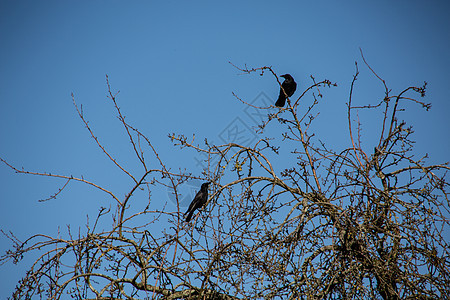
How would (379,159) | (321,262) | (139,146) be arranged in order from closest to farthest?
(321,262), (139,146), (379,159)

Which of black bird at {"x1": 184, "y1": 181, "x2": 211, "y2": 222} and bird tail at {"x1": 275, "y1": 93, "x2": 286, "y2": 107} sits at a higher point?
bird tail at {"x1": 275, "y1": 93, "x2": 286, "y2": 107}

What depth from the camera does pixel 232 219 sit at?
3.69 m

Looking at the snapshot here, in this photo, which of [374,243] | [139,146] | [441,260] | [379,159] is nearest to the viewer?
[441,260]

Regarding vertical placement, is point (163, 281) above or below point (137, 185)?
below

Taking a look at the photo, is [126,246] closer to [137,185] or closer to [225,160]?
[137,185]

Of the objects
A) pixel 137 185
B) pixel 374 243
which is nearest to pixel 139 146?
pixel 137 185

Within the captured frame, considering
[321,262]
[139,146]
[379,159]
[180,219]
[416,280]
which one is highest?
[379,159]

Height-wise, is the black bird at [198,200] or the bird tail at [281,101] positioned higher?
the bird tail at [281,101]

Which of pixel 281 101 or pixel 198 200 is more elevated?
pixel 281 101

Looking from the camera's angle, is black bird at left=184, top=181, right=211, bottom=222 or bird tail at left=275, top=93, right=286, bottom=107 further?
bird tail at left=275, top=93, right=286, bottom=107

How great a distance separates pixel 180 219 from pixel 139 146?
2.45 feet

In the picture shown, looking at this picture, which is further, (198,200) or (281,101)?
(281,101)

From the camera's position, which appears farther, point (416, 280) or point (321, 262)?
point (321, 262)

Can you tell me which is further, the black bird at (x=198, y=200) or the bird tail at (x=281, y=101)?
the bird tail at (x=281, y=101)
